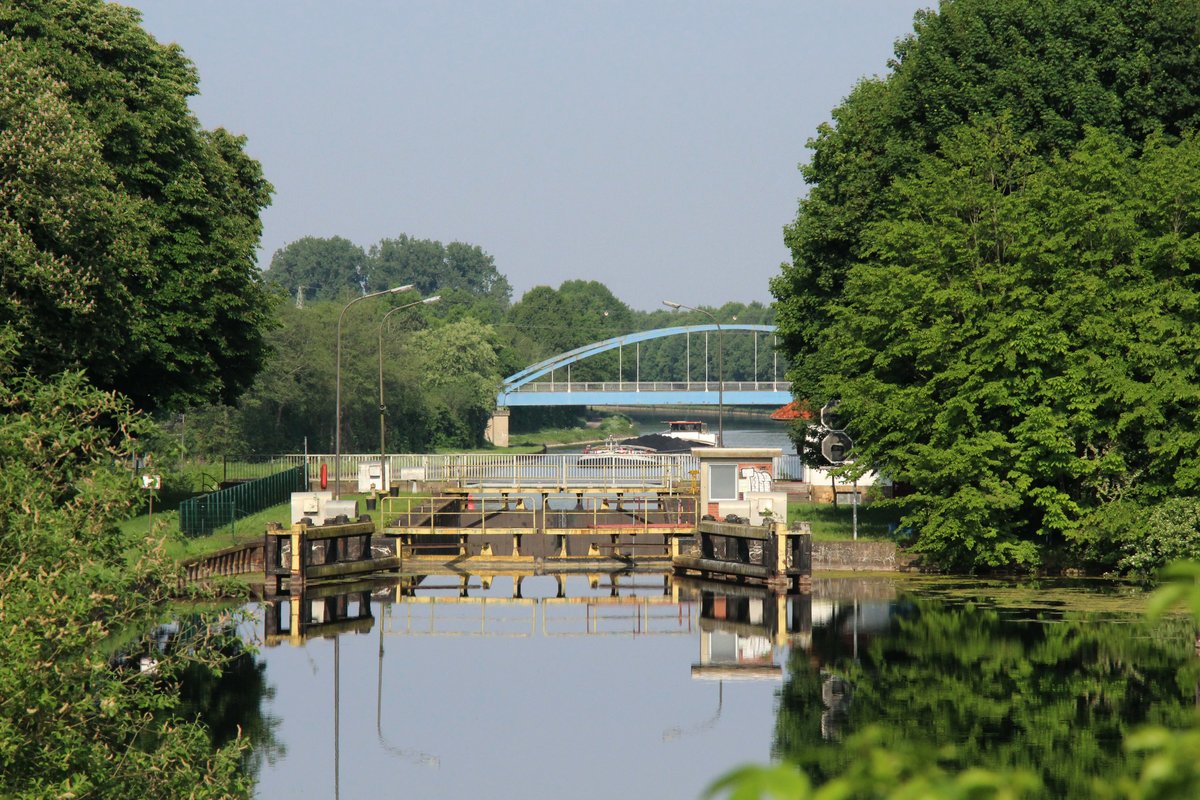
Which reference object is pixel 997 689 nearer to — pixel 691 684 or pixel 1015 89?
pixel 691 684

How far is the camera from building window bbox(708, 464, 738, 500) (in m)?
43.1

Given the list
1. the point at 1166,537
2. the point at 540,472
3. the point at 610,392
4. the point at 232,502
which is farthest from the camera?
the point at 610,392

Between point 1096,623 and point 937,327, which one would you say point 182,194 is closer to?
point 937,327

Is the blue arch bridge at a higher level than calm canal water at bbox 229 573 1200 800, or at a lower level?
higher

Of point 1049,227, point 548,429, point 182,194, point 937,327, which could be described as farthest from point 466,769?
point 548,429

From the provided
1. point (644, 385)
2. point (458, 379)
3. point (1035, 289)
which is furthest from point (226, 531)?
point (644, 385)

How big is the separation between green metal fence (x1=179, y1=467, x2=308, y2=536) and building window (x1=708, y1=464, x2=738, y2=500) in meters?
13.7

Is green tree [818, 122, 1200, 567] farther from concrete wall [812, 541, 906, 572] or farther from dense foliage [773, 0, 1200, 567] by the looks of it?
concrete wall [812, 541, 906, 572]

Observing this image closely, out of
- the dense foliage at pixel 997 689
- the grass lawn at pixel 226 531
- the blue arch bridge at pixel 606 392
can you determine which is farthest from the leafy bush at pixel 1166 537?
the blue arch bridge at pixel 606 392

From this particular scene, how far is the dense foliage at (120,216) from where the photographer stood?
2955cm

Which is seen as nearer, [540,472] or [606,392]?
[540,472]

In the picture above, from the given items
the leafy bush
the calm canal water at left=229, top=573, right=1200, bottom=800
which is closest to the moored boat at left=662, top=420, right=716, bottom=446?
the leafy bush

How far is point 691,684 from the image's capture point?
90.9 feet

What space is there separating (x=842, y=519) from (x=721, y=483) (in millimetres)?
6725
